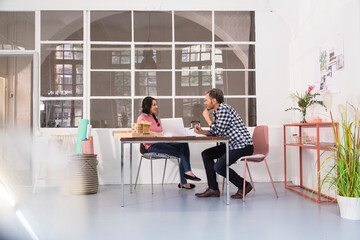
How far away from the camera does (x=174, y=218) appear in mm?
2938

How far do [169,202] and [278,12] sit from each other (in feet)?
10.8

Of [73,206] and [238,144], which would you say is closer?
[73,206]

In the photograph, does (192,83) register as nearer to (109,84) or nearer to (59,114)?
(109,84)

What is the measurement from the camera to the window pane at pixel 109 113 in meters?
5.09

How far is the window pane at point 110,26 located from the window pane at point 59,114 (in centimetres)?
108

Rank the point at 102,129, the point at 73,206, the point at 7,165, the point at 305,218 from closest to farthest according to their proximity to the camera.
→ 1. the point at 305,218
2. the point at 73,206
3. the point at 102,129
4. the point at 7,165

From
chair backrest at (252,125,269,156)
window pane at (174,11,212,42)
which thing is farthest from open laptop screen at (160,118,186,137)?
window pane at (174,11,212,42)

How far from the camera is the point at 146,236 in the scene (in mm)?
2408

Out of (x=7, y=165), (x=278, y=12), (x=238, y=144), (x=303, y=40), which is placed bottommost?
(x=7, y=165)

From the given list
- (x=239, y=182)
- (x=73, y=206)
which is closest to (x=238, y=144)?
(x=239, y=182)

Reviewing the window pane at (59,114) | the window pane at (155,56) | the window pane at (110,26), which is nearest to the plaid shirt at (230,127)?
the window pane at (155,56)

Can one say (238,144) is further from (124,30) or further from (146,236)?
(124,30)

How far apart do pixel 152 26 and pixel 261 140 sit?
2.42 meters

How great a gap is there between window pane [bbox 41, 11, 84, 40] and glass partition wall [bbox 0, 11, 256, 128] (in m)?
0.01
